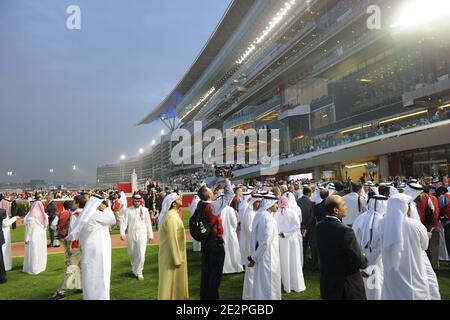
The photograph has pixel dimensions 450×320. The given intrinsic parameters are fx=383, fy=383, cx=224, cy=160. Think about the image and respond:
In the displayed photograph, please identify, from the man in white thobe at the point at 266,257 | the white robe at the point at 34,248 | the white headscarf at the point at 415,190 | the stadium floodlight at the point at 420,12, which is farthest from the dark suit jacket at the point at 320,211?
the stadium floodlight at the point at 420,12

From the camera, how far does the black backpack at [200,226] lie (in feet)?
20.6

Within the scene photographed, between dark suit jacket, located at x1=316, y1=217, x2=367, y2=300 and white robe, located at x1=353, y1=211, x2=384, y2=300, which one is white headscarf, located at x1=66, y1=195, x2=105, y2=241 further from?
white robe, located at x1=353, y1=211, x2=384, y2=300

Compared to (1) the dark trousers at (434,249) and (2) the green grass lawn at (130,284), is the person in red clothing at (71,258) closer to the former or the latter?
(2) the green grass lawn at (130,284)

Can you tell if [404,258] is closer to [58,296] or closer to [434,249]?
[434,249]

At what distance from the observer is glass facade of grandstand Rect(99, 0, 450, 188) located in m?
28.6

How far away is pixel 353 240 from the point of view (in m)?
4.39

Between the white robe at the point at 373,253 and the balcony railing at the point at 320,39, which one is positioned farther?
the balcony railing at the point at 320,39

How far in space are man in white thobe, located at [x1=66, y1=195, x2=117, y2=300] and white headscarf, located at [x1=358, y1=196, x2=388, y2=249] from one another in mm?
4119

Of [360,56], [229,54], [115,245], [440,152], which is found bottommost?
[115,245]

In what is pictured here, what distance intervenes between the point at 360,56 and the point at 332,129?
822 centimetres

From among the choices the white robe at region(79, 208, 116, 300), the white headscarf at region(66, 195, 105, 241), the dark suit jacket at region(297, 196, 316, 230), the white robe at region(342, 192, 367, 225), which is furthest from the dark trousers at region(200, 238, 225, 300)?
the white robe at region(342, 192, 367, 225)
